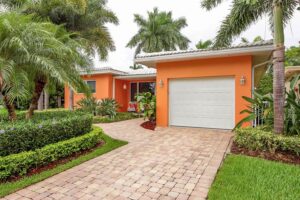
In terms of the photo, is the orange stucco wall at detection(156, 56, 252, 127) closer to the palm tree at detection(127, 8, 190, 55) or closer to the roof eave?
the roof eave

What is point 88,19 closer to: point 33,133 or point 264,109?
point 33,133

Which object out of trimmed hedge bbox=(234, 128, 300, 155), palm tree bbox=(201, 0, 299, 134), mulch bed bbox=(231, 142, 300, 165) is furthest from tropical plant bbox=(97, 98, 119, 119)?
mulch bed bbox=(231, 142, 300, 165)

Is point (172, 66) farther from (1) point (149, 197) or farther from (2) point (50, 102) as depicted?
(2) point (50, 102)

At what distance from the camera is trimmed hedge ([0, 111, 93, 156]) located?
439cm

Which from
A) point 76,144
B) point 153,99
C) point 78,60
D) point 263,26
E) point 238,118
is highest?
point 263,26

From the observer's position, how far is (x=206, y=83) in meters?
9.68

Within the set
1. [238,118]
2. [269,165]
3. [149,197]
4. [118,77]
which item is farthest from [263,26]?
[118,77]

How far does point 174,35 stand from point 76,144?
22886mm

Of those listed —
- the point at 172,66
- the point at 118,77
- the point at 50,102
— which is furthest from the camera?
the point at 50,102

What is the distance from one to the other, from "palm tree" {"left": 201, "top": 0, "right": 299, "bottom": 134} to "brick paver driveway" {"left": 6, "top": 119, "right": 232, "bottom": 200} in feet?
7.10

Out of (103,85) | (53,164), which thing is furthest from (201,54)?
(103,85)

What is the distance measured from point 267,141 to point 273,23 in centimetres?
410

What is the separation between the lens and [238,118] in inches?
352

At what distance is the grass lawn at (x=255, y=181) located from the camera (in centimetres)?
348
